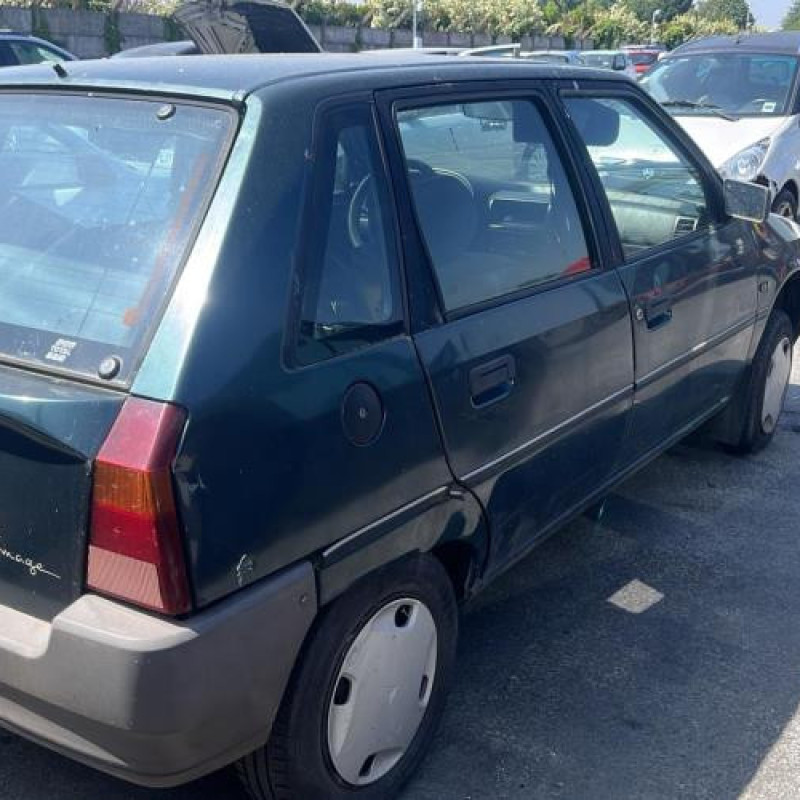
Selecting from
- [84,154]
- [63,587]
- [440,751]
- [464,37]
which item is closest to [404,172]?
[84,154]

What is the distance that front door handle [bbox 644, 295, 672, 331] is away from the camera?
352 cm

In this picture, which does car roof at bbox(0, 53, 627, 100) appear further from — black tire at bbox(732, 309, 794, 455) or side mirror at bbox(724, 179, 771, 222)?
black tire at bbox(732, 309, 794, 455)

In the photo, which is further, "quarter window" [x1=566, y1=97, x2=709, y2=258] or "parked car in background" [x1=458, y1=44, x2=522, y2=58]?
"parked car in background" [x1=458, y1=44, x2=522, y2=58]

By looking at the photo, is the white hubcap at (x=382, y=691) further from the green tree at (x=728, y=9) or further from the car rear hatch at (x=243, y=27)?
the green tree at (x=728, y=9)

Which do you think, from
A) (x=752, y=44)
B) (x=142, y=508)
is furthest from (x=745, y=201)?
(x=752, y=44)

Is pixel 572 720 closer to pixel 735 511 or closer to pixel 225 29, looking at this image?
pixel 735 511

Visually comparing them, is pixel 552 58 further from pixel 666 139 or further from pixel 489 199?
pixel 489 199

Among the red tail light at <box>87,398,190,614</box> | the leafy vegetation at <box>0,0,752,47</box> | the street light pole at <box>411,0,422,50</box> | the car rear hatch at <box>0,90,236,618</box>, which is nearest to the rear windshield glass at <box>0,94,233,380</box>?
the car rear hatch at <box>0,90,236,618</box>

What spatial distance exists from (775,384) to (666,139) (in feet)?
5.06

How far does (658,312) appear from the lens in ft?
11.8

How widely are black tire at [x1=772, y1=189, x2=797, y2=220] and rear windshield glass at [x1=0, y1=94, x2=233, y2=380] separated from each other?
7.34 metres

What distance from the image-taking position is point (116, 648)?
1.96m

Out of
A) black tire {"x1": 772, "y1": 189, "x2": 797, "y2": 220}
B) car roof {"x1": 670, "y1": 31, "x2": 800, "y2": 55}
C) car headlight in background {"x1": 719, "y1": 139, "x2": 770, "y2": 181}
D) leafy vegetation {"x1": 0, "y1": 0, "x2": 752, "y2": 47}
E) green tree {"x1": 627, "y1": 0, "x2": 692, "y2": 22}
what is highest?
green tree {"x1": 627, "y1": 0, "x2": 692, "y2": 22}

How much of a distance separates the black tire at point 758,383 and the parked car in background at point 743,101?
365 centimetres
